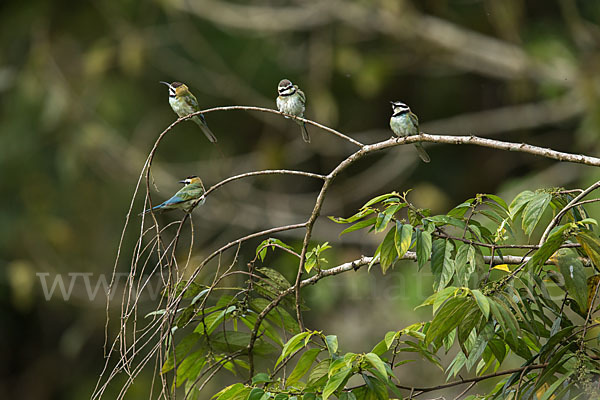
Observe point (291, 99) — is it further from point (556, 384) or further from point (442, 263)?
point (556, 384)

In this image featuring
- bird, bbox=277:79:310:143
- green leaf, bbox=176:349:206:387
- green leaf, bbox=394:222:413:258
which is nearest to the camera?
green leaf, bbox=394:222:413:258

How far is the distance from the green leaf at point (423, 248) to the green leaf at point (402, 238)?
61mm

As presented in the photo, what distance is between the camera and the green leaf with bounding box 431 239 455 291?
2312 mm

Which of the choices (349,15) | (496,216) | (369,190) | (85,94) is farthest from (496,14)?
(496,216)

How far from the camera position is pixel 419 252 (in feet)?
7.41

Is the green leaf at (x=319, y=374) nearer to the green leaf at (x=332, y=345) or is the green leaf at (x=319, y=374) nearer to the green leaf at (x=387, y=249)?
the green leaf at (x=332, y=345)

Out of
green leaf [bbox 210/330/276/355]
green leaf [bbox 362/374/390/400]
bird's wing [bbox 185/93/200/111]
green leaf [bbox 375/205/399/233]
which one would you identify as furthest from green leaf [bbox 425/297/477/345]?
bird's wing [bbox 185/93/200/111]

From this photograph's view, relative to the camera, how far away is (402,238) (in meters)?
2.21

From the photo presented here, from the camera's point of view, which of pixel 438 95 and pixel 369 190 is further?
pixel 438 95

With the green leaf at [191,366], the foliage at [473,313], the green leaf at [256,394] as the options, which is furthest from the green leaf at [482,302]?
the green leaf at [191,366]

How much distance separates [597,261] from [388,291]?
20.6 ft

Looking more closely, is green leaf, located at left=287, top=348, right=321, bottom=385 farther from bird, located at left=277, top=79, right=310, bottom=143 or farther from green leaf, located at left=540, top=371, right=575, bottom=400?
bird, located at left=277, top=79, right=310, bottom=143

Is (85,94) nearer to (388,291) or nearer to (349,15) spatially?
(349,15)

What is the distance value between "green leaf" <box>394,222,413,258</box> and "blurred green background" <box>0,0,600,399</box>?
17.1 ft
